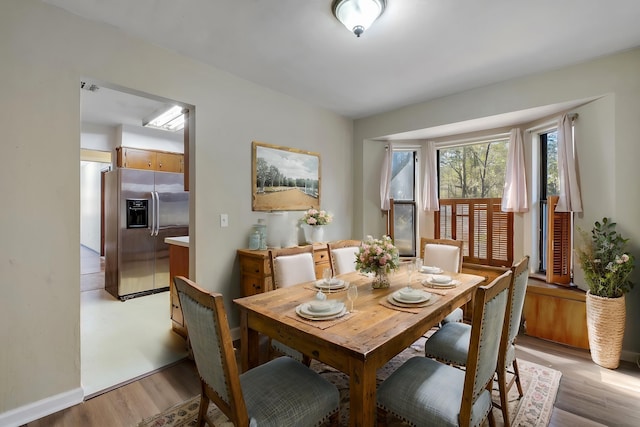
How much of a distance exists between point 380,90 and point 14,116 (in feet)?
9.95

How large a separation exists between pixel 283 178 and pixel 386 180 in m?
1.57

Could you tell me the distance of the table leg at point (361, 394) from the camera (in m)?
1.24

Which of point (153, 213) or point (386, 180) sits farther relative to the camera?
point (153, 213)

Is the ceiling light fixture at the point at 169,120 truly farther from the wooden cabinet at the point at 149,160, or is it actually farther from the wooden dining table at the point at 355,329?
the wooden dining table at the point at 355,329

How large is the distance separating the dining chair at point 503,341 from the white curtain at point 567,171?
1517 mm

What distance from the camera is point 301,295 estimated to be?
1997mm

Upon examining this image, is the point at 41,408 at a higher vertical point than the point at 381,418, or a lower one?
lower

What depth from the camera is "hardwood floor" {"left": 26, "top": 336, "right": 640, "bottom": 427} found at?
6.16 ft

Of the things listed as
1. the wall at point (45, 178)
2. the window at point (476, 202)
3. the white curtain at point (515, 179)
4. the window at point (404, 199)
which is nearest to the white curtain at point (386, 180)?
the window at point (404, 199)

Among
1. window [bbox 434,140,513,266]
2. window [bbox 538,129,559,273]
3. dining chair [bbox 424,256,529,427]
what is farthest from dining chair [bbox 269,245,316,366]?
window [bbox 538,129,559,273]

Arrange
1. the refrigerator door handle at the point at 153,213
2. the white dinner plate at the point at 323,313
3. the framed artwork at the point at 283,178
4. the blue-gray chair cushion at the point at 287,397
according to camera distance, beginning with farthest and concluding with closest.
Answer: the refrigerator door handle at the point at 153,213, the framed artwork at the point at 283,178, the white dinner plate at the point at 323,313, the blue-gray chair cushion at the point at 287,397

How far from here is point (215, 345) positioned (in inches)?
48.0

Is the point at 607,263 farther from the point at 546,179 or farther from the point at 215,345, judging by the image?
the point at 215,345

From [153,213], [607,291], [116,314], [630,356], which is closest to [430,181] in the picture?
[607,291]
